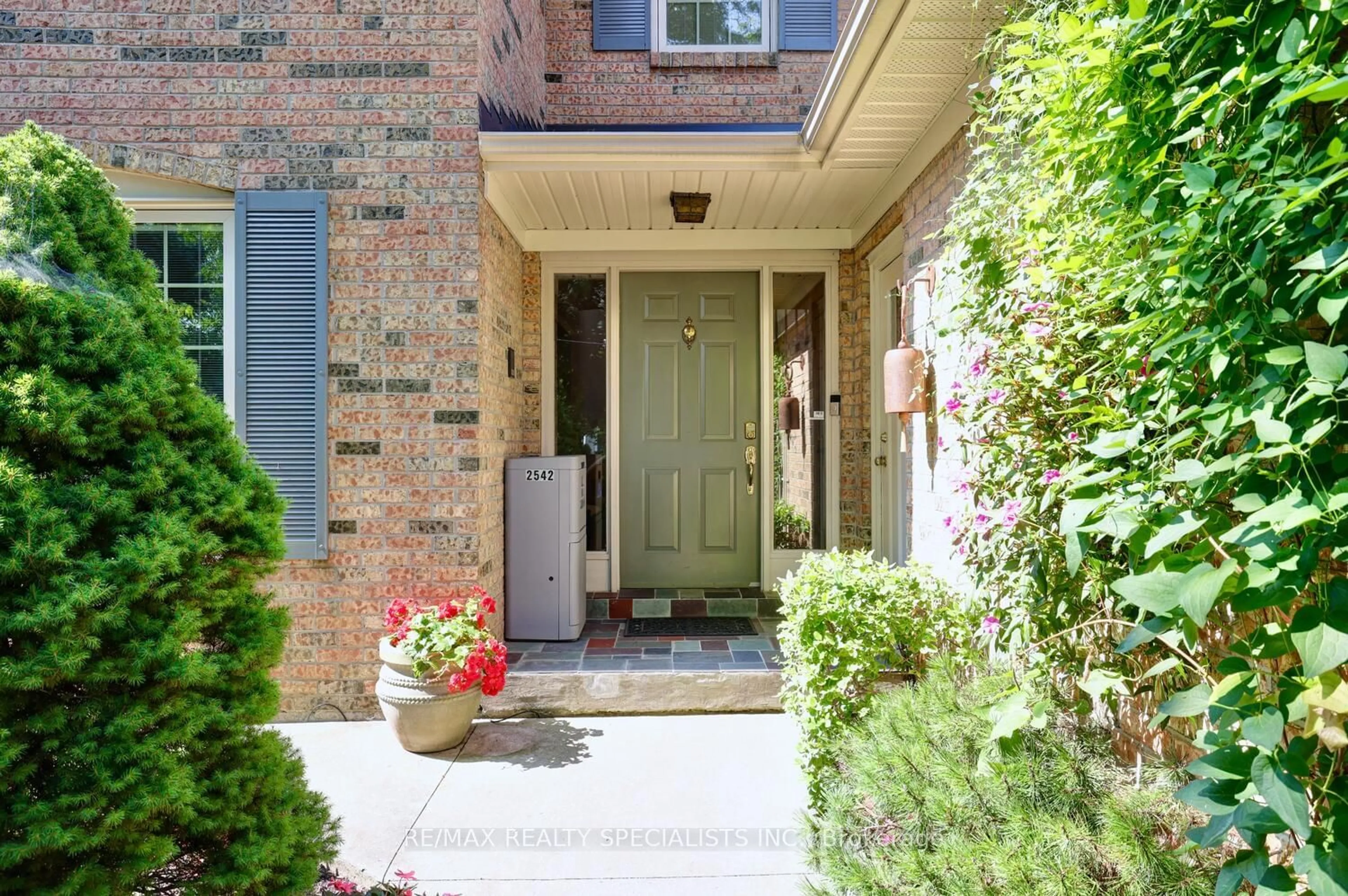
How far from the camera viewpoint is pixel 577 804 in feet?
8.82

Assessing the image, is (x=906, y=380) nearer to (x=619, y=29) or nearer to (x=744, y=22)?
(x=744, y=22)

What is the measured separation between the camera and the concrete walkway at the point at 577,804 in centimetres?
229

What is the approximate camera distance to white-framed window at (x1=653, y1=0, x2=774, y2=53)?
508 centimetres

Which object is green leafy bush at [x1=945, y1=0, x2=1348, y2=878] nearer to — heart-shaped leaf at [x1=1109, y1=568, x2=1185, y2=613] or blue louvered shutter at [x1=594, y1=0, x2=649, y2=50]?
heart-shaped leaf at [x1=1109, y1=568, x2=1185, y2=613]

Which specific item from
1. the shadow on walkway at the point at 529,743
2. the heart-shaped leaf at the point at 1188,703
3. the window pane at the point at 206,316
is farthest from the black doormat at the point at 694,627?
the heart-shaped leaf at the point at 1188,703

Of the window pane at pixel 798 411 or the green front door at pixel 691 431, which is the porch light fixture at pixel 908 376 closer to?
the window pane at pixel 798 411

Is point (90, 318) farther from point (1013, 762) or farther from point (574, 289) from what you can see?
point (574, 289)

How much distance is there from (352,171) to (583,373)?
1890 mm

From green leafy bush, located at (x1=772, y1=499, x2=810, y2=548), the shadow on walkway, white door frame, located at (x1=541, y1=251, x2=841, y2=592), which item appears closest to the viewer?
the shadow on walkway

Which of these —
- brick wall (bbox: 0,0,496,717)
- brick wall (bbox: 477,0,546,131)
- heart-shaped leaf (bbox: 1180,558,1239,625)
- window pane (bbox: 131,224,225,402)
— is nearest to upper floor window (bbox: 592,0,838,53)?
brick wall (bbox: 477,0,546,131)

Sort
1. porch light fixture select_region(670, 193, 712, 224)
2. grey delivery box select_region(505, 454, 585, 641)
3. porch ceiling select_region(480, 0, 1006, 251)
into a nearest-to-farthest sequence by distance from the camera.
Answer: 1. porch ceiling select_region(480, 0, 1006, 251)
2. porch light fixture select_region(670, 193, 712, 224)
3. grey delivery box select_region(505, 454, 585, 641)

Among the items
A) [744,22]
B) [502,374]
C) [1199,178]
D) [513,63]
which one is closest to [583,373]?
[502,374]

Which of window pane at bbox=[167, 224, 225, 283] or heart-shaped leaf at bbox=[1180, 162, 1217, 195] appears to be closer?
heart-shaped leaf at bbox=[1180, 162, 1217, 195]

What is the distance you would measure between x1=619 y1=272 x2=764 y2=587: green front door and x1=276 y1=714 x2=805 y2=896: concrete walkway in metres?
1.60
